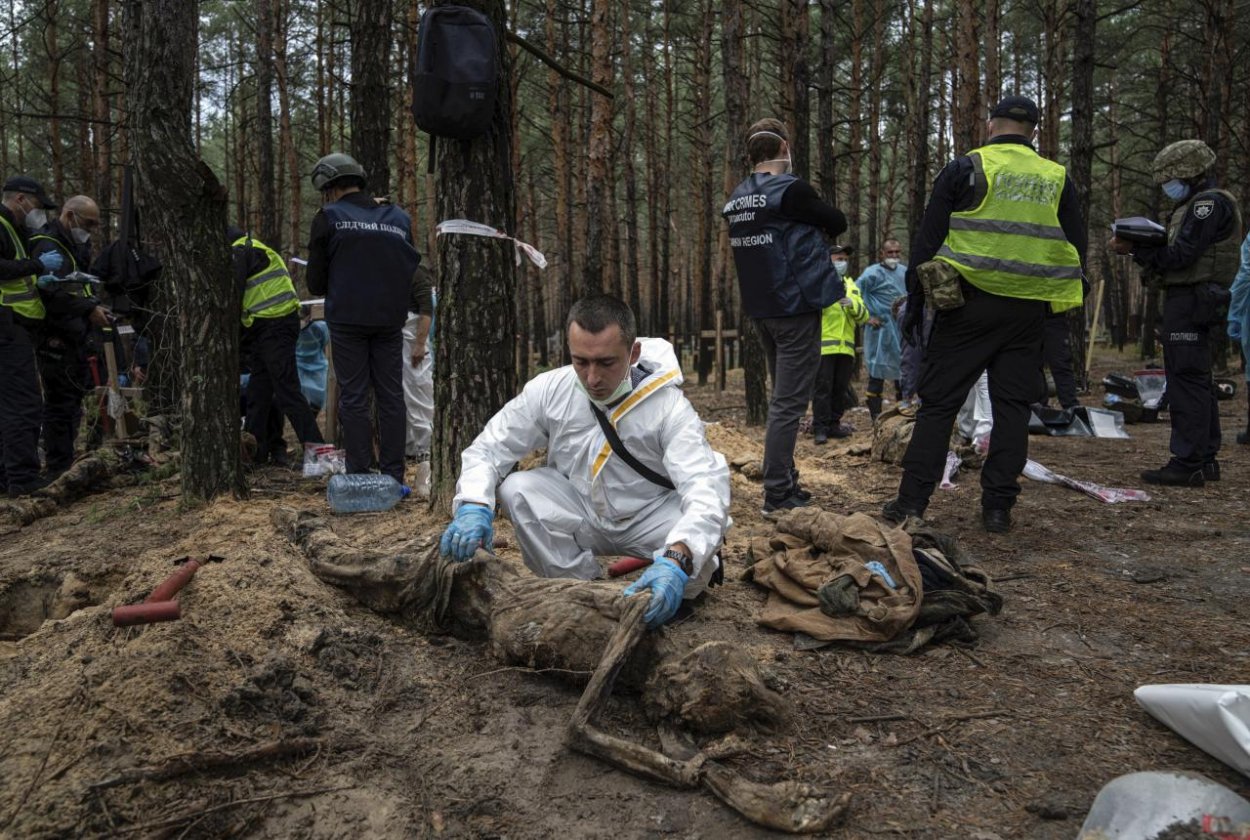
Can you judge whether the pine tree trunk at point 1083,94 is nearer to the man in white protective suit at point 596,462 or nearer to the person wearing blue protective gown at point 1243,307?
the person wearing blue protective gown at point 1243,307

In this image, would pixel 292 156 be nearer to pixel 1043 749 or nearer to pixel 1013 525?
pixel 1013 525

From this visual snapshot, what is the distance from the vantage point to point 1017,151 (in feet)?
14.2

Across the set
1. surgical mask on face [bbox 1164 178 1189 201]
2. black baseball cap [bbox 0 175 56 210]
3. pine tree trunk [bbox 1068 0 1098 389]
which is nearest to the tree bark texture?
black baseball cap [bbox 0 175 56 210]

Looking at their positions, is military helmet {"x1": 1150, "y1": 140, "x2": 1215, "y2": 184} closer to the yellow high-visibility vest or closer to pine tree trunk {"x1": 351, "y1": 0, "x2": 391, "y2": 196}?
the yellow high-visibility vest

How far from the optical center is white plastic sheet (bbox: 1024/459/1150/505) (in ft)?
17.5

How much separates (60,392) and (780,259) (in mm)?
5529

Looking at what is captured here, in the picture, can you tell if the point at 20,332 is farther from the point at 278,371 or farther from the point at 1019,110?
the point at 1019,110

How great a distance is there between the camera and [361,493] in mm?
5262

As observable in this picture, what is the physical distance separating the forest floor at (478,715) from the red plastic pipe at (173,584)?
5cm

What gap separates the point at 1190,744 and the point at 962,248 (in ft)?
8.91

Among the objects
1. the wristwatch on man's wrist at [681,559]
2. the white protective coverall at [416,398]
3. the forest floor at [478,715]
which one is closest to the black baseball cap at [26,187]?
the white protective coverall at [416,398]

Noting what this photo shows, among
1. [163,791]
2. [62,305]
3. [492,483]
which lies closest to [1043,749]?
[492,483]

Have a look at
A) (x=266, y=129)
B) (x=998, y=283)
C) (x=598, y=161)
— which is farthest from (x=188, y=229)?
(x=266, y=129)

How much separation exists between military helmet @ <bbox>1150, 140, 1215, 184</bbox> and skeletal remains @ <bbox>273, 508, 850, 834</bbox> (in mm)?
5179
